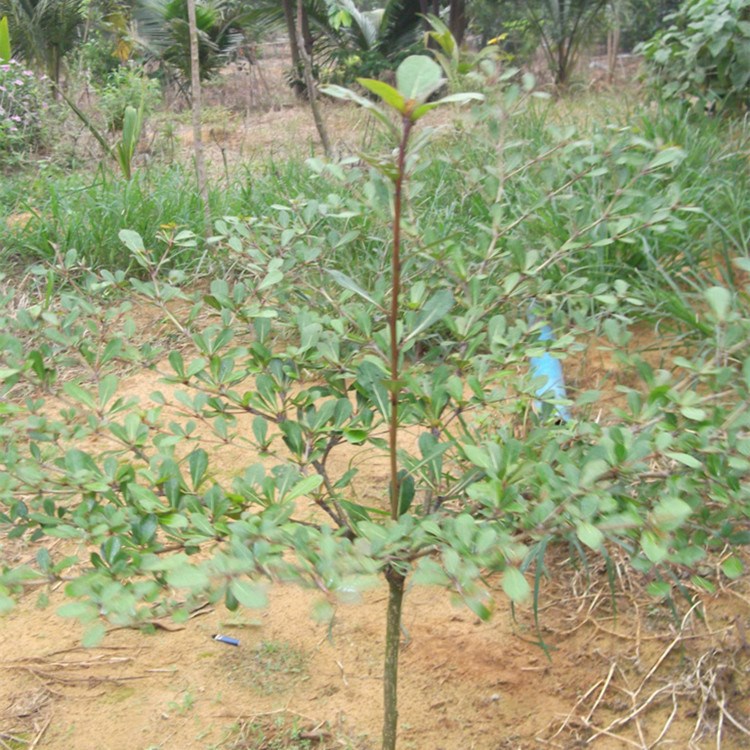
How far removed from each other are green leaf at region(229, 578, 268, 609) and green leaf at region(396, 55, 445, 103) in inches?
16.3

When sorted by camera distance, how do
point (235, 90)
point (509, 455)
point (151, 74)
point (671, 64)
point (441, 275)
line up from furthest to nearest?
point (151, 74) → point (235, 90) → point (671, 64) → point (441, 275) → point (509, 455)

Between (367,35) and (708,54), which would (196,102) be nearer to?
(708,54)

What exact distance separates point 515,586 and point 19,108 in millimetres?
7090

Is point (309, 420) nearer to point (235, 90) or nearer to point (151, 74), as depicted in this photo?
point (235, 90)

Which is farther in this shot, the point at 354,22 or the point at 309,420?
the point at 354,22

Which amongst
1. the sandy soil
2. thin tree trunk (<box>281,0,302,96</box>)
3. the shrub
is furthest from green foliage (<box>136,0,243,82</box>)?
the sandy soil

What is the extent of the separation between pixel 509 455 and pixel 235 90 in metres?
12.0

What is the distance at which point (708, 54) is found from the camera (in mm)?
3902

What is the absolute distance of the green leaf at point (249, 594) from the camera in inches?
26.5

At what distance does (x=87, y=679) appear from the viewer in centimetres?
158

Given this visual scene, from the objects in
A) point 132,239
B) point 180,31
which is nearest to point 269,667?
point 132,239

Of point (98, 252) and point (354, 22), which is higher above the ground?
point (354, 22)

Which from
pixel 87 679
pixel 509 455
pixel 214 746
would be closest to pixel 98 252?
pixel 87 679

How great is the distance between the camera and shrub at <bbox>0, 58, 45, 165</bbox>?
6035mm
